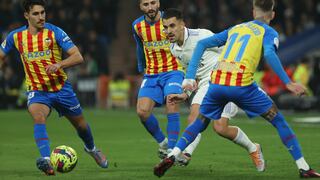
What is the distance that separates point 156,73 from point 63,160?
227 centimetres

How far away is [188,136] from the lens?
9398mm

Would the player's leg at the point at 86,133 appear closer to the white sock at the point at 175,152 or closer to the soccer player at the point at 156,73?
the soccer player at the point at 156,73

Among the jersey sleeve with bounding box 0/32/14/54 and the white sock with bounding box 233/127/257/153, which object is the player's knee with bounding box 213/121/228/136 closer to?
the white sock with bounding box 233/127/257/153

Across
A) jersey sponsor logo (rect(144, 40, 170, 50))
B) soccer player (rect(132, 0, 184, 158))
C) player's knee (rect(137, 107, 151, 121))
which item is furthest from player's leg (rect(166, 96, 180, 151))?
jersey sponsor logo (rect(144, 40, 170, 50))

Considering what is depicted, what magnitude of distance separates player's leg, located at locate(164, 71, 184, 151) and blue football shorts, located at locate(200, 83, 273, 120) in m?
2.29

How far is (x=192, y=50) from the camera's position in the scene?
36.0ft

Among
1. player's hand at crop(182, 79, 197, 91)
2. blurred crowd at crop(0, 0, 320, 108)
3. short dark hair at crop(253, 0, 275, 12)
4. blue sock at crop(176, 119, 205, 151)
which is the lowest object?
blurred crowd at crop(0, 0, 320, 108)

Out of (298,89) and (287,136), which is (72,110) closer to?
(287,136)

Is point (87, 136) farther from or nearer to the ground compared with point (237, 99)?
nearer to the ground

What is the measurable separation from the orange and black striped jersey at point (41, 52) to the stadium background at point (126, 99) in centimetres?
111

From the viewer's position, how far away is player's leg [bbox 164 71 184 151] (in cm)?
1169

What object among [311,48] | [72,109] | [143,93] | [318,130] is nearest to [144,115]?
[143,93]

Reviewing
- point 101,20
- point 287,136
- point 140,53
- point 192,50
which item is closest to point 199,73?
point 192,50

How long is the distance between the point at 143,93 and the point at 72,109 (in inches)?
53.4
